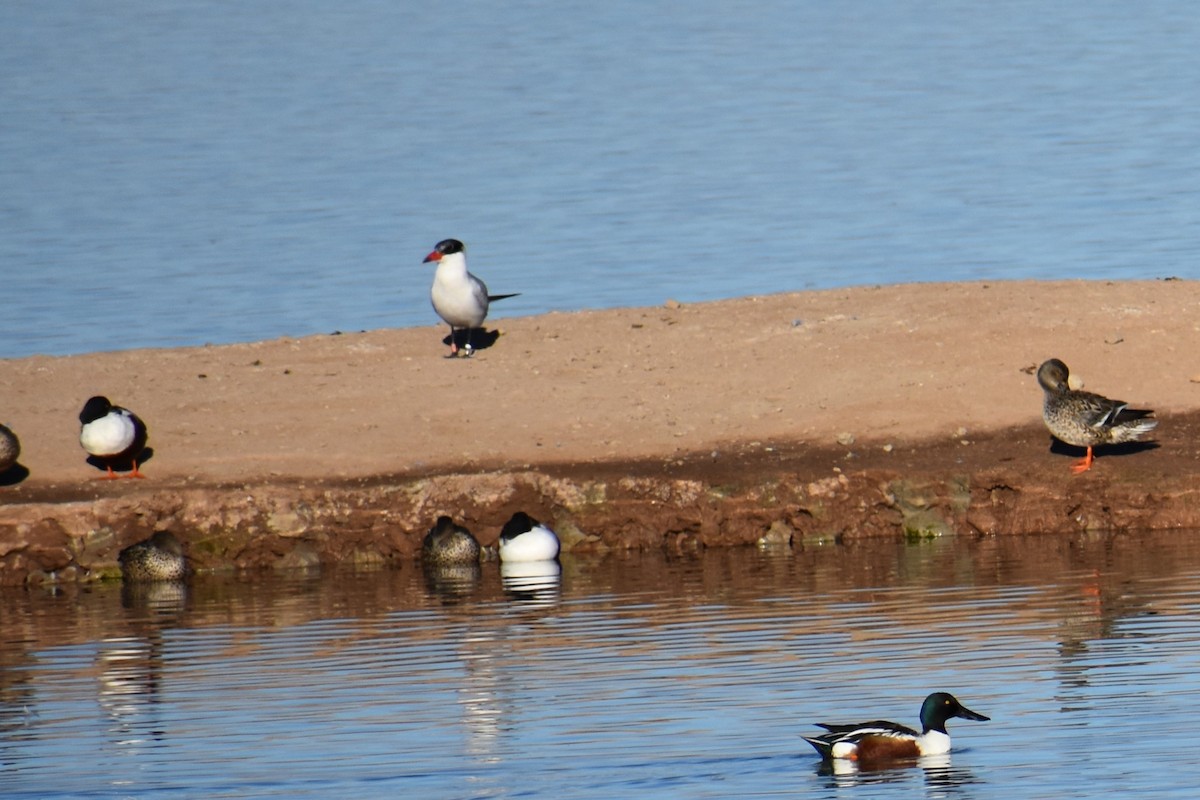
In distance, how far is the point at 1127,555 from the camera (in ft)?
56.4

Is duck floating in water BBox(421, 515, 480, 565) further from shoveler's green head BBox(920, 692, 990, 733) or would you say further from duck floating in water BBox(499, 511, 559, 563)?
shoveler's green head BBox(920, 692, 990, 733)

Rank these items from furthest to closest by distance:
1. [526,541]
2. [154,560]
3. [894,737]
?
[154,560] → [526,541] → [894,737]

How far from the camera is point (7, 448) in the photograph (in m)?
20.2

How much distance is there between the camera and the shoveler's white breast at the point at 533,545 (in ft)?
59.5

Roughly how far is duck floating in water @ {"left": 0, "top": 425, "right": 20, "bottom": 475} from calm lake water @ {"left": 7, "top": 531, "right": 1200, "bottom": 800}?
2.25m

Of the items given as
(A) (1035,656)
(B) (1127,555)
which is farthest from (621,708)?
(B) (1127,555)

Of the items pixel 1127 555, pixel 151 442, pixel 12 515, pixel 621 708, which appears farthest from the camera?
pixel 151 442

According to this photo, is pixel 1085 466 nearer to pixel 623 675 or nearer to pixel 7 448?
pixel 623 675

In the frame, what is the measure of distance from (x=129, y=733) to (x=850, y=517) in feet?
25.6

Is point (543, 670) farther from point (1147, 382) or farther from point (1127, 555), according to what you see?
point (1147, 382)

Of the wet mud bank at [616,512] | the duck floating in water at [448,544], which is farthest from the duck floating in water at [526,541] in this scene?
the wet mud bank at [616,512]

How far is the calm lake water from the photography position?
11188 mm

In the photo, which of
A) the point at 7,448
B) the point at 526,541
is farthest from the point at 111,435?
the point at 526,541

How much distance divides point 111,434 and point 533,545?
4436mm
